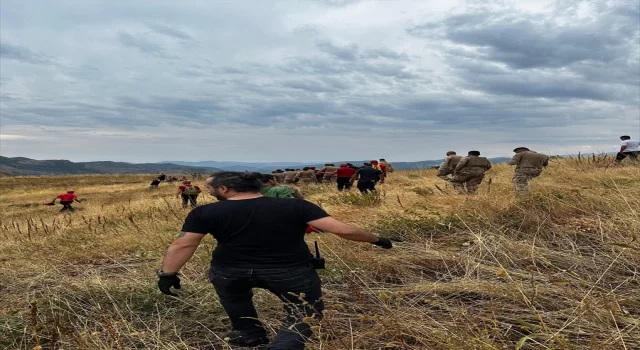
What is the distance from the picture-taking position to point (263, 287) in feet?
10.3

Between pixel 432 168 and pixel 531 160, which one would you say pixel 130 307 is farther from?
pixel 432 168

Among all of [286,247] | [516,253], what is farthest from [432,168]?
[286,247]

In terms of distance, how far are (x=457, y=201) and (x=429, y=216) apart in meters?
0.90

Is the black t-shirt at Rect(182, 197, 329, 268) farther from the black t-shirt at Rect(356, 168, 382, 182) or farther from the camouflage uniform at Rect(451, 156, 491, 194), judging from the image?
the black t-shirt at Rect(356, 168, 382, 182)

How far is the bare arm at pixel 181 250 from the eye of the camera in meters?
3.06

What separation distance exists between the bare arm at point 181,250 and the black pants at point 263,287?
26 cm

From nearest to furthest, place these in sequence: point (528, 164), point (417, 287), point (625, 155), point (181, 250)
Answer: point (181, 250)
point (417, 287)
point (528, 164)
point (625, 155)

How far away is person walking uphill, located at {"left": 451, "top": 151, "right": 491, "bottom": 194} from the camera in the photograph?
34.7 feet

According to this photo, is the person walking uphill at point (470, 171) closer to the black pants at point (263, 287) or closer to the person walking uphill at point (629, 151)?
the person walking uphill at point (629, 151)

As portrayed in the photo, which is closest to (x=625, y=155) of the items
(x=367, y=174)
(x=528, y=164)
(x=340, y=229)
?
(x=528, y=164)

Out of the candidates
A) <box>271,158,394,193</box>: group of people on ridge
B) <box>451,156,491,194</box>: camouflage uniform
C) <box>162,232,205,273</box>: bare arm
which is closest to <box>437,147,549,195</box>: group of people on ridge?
<box>451,156,491,194</box>: camouflage uniform

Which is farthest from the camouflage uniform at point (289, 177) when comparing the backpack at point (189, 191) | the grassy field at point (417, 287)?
the grassy field at point (417, 287)

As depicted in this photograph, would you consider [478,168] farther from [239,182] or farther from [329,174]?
[329,174]

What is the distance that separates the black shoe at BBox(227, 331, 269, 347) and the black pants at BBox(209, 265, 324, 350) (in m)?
0.02
